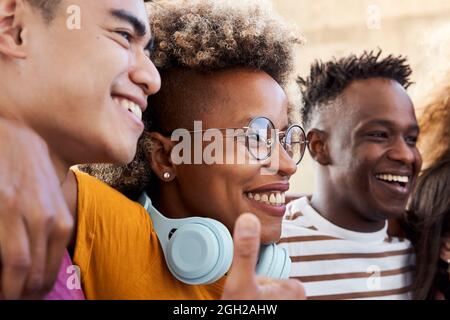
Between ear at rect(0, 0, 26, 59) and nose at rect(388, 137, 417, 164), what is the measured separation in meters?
0.69

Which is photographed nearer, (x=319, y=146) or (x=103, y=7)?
(x=103, y=7)

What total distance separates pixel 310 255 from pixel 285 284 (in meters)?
0.45

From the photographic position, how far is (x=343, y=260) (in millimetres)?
1139

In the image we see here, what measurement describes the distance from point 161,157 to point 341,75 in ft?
1.46

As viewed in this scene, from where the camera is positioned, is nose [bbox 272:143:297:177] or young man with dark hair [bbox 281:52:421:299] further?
young man with dark hair [bbox 281:52:421:299]

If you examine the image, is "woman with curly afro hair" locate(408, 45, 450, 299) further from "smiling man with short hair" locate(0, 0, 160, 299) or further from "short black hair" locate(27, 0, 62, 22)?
"short black hair" locate(27, 0, 62, 22)

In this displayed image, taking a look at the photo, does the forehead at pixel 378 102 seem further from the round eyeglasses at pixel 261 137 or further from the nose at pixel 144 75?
the nose at pixel 144 75

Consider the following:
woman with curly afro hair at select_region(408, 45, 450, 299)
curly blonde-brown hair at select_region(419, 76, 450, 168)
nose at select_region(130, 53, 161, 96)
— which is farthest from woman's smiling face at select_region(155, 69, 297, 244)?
curly blonde-brown hair at select_region(419, 76, 450, 168)

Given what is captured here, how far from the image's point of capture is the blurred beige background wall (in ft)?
4.19

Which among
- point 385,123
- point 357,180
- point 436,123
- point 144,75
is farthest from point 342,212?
point 144,75

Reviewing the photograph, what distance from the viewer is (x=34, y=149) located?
64 centimetres

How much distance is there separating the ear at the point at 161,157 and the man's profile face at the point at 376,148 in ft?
1.28

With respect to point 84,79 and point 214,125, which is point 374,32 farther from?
point 84,79
